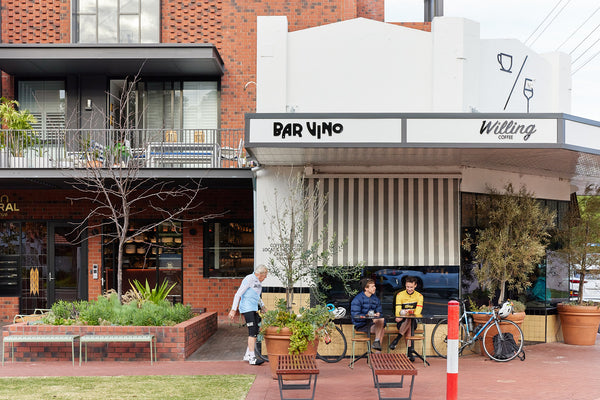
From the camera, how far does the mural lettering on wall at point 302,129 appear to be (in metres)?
8.42

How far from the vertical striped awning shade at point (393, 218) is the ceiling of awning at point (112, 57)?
5.96m

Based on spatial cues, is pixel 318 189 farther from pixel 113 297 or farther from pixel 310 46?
pixel 113 297

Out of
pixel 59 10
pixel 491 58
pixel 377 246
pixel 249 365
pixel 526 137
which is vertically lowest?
pixel 249 365

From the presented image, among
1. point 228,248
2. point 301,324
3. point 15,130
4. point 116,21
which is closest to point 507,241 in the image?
point 301,324

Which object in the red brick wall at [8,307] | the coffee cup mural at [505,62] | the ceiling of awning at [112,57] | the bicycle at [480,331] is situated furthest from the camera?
the red brick wall at [8,307]

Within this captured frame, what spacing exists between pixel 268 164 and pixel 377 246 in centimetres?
248

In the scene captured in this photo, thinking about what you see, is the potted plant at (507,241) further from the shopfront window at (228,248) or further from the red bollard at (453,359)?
the shopfront window at (228,248)

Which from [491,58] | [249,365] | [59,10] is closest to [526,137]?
[491,58]

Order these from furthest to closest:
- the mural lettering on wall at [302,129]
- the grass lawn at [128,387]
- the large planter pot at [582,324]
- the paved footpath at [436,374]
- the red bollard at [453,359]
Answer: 1. the large planter pot at [582,324]
2. the mural lettering on wall at [302,129]
3. the paved footpath at [436,374]
4. the grass lawn at [128,387]
5. the red bollard at [453,359]

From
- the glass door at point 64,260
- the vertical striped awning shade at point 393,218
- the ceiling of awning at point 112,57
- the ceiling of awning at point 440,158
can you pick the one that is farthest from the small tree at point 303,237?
the glass door at point 64,260

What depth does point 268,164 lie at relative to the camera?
405 inches

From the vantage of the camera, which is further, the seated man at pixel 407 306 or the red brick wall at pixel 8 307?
the red brick wall at pixel 8 307

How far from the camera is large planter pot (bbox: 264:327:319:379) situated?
8.19 metres

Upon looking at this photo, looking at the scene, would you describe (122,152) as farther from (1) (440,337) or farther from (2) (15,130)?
(1) (440,337)
